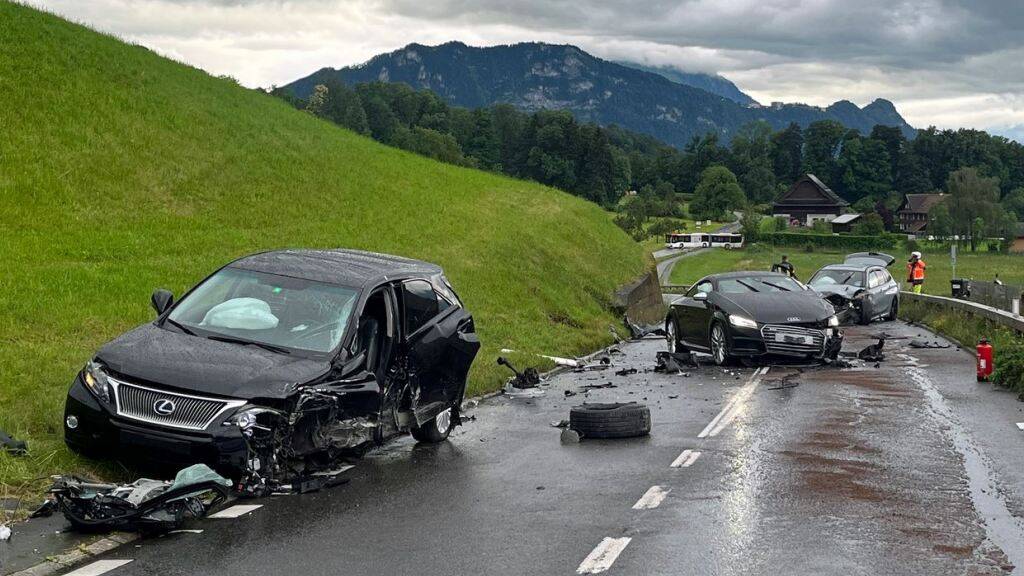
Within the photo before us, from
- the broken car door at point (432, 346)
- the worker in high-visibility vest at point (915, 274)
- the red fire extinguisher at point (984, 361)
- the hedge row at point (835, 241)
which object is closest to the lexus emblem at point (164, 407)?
the broken car door at point (432, 346)

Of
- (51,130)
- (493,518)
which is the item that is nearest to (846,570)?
(493,518)

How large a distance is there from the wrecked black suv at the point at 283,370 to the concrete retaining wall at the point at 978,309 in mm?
12870

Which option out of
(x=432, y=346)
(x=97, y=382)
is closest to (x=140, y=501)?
(x=97, y=382)

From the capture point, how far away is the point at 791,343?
67.2 feet

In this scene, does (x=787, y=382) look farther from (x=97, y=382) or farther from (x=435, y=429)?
(x=97, y=382)

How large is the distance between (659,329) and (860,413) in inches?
796

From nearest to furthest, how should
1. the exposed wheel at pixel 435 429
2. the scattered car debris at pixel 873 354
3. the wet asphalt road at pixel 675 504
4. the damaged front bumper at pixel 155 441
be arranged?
the wet asphalt road at pixel 675 504, the damaged front bumper at pixel 155 441, the exposed wheel at pixel 435 429, the scattered car debris at pixel 873 354

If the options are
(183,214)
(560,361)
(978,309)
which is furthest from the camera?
(183,214)

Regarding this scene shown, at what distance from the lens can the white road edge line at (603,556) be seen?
724 cm

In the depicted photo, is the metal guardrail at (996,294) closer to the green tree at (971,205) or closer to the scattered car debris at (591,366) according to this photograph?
the scattered car debris at (591,366)

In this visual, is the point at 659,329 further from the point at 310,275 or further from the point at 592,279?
the point at 310,275

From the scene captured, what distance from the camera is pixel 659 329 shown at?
34906mm

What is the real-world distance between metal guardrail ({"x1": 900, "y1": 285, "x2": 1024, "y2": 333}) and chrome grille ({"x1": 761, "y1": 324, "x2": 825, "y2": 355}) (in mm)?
3524

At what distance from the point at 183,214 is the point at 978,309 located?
18791mm
